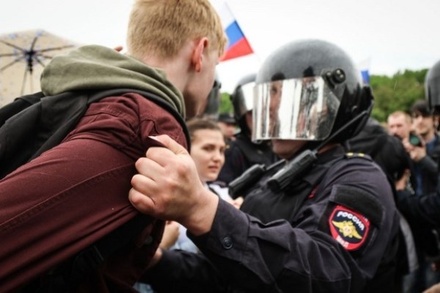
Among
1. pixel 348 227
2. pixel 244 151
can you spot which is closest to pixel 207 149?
pixel 244 151

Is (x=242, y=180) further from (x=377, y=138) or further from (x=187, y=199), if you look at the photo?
(x=377, y=138)

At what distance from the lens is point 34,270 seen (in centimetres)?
95

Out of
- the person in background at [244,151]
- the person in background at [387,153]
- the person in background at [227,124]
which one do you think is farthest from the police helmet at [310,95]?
the person in background at [227,124]

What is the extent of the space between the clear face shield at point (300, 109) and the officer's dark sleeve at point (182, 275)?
Answer: 2.24 feet

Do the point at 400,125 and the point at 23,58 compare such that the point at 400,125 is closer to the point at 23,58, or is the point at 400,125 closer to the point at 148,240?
the point at 23,58

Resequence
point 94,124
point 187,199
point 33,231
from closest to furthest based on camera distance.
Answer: point 33,231, point 94,124, point 187,199

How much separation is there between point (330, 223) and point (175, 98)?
74 cm

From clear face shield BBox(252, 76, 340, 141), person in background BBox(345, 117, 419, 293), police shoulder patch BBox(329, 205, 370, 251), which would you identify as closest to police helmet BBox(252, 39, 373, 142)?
clear face shield BBox(252, 76, 340, 141)

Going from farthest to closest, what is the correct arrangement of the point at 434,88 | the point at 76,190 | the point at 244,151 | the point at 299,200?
the point at 244,151
the point at 434,88
the point at 299,200
the point at 76,190

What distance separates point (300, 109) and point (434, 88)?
210 cm

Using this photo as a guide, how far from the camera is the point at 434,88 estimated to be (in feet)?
12.9

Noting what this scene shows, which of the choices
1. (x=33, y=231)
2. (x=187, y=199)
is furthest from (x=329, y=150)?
(x=33, y=231)

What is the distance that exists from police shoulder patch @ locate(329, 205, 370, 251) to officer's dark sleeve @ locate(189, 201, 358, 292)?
10 cm

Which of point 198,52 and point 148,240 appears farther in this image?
point 198,52
